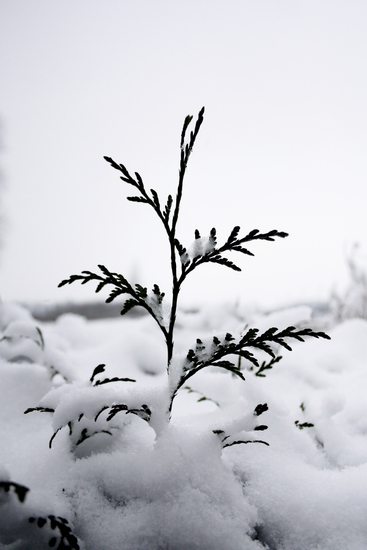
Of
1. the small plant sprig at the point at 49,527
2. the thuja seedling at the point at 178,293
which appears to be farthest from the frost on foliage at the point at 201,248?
the small plant sprig at the point at 49,527

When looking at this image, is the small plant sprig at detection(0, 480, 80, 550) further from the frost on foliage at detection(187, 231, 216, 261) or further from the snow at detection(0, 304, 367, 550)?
the frost on foliage at detection(187, 231, 216, 261)

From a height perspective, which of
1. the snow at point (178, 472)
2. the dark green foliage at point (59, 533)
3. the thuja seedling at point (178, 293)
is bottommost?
the snow at point (178, 472)

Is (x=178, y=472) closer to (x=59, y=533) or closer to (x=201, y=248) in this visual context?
(x=59, y=533)

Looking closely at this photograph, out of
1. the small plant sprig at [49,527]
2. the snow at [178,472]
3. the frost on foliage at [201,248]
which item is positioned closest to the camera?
the small plant sprig at [49,527]

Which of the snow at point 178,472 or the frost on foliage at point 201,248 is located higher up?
the frost on foliage at point 201,248

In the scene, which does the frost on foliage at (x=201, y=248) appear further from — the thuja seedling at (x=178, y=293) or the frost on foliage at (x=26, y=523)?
the frost on foliage at (x=26, y=523)

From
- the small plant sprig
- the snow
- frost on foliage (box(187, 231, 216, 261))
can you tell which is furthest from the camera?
frost on foliage (box(187, 231, 216, 261))

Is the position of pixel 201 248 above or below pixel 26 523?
above

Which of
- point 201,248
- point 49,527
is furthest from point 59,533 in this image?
point 201,248

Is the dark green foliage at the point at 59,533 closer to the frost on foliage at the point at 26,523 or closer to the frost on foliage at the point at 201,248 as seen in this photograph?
the frost on foliage at the point at 26,523

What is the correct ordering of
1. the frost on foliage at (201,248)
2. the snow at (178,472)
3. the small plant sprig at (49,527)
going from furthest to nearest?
the frost on foliage at (201,248)
the snow at (178,472)
the small plant sprig at (49,527)

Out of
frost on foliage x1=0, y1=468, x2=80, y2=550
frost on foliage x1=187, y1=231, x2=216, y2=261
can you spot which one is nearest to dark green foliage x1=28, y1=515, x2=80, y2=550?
frost on foliage x1=0, y1=468, x2=80, y2=550

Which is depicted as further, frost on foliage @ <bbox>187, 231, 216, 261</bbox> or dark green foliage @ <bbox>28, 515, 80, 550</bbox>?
frost on foliage @ <bbox>187, 231, 216, 261</bbox>

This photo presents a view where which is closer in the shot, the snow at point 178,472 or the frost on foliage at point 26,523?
the frost on foliage at point 26,523
